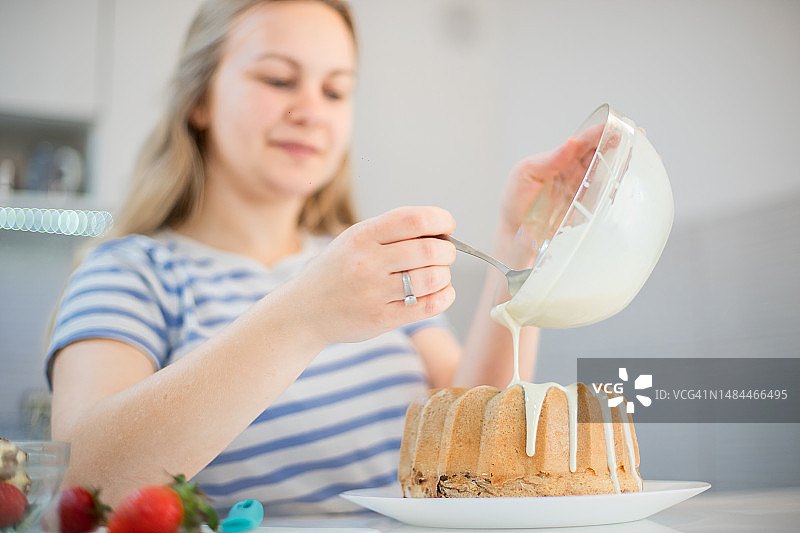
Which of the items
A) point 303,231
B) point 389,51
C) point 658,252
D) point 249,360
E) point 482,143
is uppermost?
point 389,51

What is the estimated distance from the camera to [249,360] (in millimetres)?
700

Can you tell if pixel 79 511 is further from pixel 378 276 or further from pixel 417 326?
pixel 417 326

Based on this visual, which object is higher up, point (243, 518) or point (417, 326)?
point (417, 326)

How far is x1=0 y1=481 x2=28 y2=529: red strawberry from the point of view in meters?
0.54

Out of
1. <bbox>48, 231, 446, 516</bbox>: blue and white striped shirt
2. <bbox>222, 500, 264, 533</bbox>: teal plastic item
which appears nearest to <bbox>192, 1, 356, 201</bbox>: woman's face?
<bbox>48, 231, 446, 516</bbox>: blue and white striped shirt

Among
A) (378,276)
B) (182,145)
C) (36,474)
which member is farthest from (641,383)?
(36,474)

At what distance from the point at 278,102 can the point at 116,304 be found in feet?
1.17

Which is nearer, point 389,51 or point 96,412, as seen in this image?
point 96,412

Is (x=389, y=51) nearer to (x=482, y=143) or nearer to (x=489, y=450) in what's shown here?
(x=482, y=143)

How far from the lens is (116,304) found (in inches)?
37.2

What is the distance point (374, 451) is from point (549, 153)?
51 centimetres

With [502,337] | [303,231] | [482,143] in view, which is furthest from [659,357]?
[482,143]

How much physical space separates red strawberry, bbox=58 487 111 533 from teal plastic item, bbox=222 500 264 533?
0.34 ft

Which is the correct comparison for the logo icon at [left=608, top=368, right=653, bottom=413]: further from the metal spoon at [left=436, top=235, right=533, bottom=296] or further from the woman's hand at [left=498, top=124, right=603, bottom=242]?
the metal spoon at [left=436, top=235, right=533, bottom=296]
